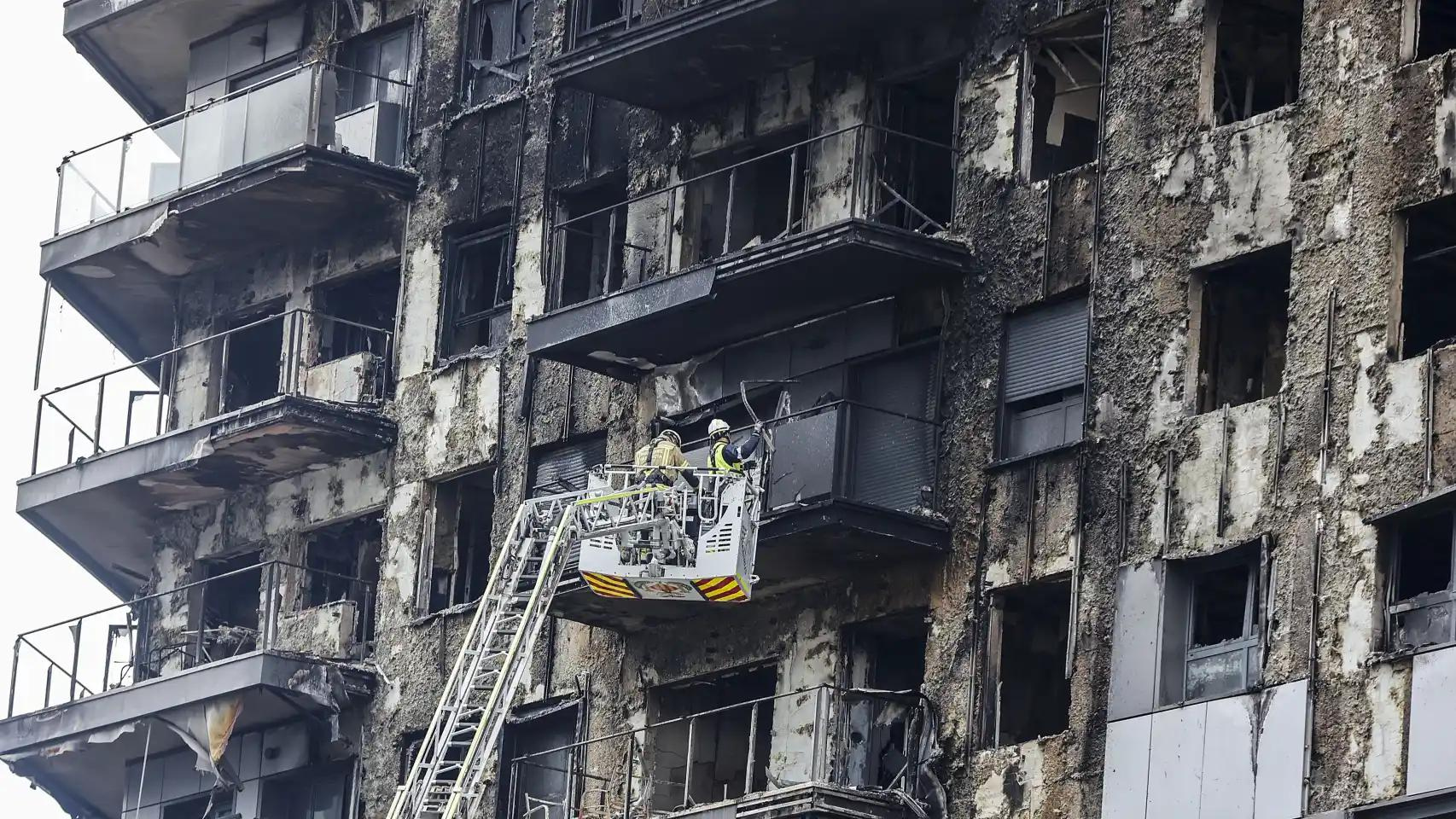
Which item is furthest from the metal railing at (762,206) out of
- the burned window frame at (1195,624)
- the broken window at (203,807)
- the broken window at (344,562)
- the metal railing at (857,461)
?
the broken window at (203,807)

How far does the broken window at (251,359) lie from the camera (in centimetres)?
4312

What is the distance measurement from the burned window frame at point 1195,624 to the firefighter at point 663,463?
534 cm

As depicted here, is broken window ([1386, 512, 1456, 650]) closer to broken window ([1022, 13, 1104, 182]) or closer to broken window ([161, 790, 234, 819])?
broken window ([1022, 13, 1104, 182])

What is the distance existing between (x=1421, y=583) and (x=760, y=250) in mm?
8276

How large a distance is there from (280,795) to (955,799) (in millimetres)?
11578

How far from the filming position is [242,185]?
41094 mm

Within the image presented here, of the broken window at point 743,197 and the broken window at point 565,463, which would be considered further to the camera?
the broken window at point 565,463

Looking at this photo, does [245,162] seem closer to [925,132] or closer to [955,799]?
[925,132]

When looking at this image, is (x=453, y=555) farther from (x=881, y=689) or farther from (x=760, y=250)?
(x=881, y=689)

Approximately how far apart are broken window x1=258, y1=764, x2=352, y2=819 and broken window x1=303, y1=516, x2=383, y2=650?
2029 millimetres

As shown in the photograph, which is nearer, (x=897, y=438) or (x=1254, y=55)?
(x=1254, y=55)

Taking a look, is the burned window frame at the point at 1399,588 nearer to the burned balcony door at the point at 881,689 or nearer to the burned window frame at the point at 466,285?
the burned balcony door at the point at 881,689

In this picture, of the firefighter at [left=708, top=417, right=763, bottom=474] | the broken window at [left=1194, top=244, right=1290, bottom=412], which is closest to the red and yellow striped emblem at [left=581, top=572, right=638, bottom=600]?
the firefighter at [left=708, top=417, right=763, bottom=474]

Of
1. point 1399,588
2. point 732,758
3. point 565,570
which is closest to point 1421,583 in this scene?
point 1399,588
